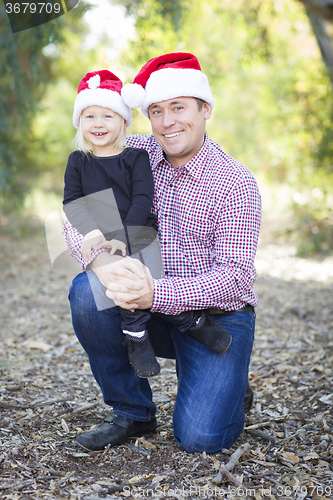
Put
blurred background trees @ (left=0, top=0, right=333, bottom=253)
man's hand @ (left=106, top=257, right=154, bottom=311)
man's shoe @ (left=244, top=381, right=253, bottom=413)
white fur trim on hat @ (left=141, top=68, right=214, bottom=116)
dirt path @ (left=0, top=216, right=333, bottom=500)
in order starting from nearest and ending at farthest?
→ 1. dirt path @ (left=0, top=216, right=333, bottom=500)
2. man's hand @ (left=106, top=257, right=154, bottom=311)
3. white fur trim on hat @ (left=141, top=68, right=214, bottom=116)
4. man's shoe @ (left=244, top=381, right=253, bottom=413)
5. blurred background trees @ (left=0, top=0, right=333, bottom=253)

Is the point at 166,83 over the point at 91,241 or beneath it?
over

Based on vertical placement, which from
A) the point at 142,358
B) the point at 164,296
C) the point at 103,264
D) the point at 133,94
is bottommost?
the point at 142,358

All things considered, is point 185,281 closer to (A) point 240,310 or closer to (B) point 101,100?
(A) point 240,310

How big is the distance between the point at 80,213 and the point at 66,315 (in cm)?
219

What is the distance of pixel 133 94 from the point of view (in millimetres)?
2264

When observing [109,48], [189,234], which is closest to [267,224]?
[109,48]

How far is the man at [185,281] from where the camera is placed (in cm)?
207

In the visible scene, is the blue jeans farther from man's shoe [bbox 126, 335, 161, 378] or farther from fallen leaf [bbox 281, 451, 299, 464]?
fallen leaf [bbox 281, 451, 299, 464]

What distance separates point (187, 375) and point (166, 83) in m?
1.39

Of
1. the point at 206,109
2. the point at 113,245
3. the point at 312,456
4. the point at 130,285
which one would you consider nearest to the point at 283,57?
the point at 206,109

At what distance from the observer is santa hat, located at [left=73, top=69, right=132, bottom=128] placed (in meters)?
2.36

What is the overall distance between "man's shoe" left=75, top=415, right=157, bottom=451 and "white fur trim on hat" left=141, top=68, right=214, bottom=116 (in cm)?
152

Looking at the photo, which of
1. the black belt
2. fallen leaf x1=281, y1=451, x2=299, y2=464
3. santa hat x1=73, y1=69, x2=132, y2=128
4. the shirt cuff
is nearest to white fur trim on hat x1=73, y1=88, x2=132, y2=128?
santa hat x1=73, y1=69, x2=132, y2=128

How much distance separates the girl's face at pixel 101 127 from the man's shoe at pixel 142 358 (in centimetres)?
98
